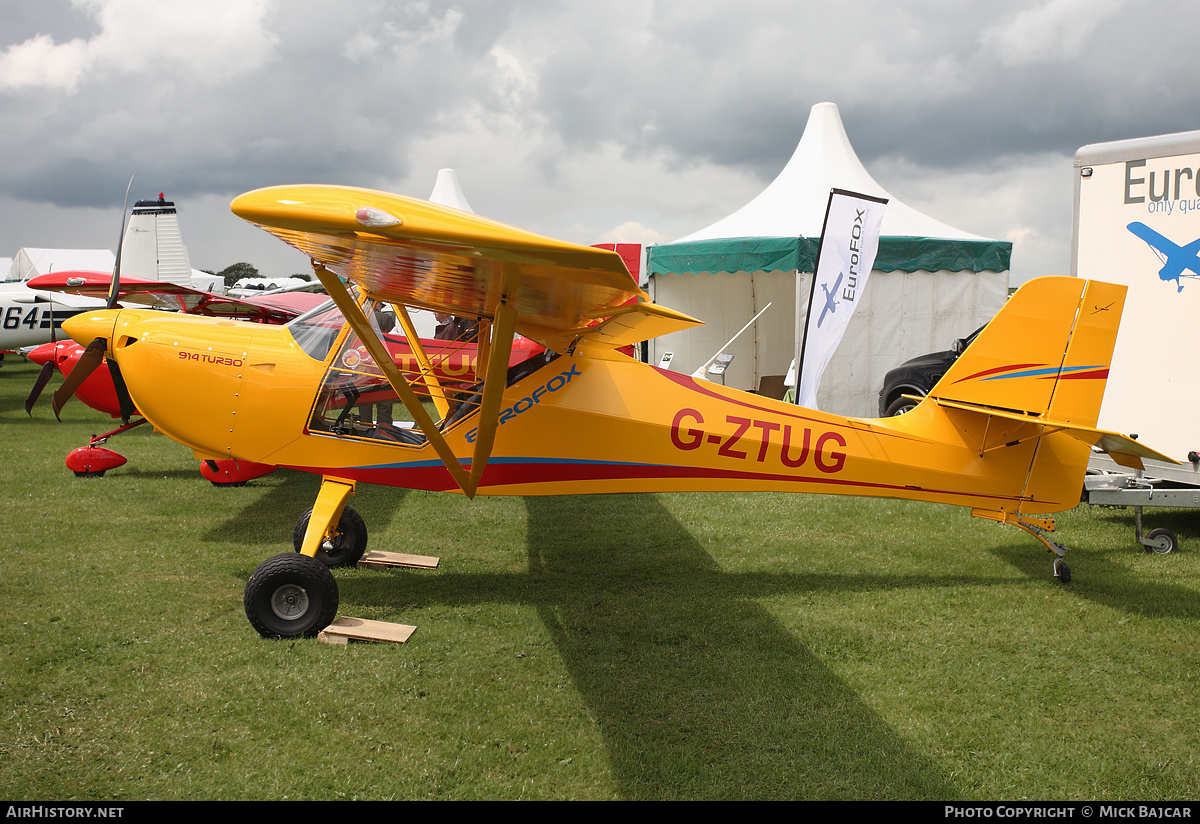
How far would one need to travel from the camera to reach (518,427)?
16.1 feet

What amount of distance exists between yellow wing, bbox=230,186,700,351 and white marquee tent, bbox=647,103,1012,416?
729 centimetres

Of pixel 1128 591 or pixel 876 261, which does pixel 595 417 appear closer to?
pixel 1128 591

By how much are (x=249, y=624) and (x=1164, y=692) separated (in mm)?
5145

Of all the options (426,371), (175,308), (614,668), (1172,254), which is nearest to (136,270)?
(175,308)

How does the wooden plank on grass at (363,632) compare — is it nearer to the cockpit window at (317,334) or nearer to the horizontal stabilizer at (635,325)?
the cockpit window at (317,334)

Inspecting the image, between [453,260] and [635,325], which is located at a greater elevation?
[453,260]

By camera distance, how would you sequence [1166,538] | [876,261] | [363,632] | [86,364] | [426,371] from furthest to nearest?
[876,261], [1166,538], [86,364], [426,371], [363,632]

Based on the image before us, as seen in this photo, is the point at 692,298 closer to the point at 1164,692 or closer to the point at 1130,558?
the point at 1130,558

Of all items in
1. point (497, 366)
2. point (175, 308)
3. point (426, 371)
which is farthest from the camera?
point (175, 308)

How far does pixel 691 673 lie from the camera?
3.95 m

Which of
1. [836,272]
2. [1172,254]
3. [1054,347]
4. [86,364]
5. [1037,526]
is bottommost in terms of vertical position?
[1037,526]

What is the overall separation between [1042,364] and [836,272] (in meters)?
4.03

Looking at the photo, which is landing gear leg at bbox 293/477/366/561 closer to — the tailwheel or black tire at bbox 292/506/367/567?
black tire at bbox 292/506/367/567

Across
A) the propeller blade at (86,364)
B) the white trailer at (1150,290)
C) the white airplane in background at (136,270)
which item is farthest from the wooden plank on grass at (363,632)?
the white airplane in background at (136,270)
